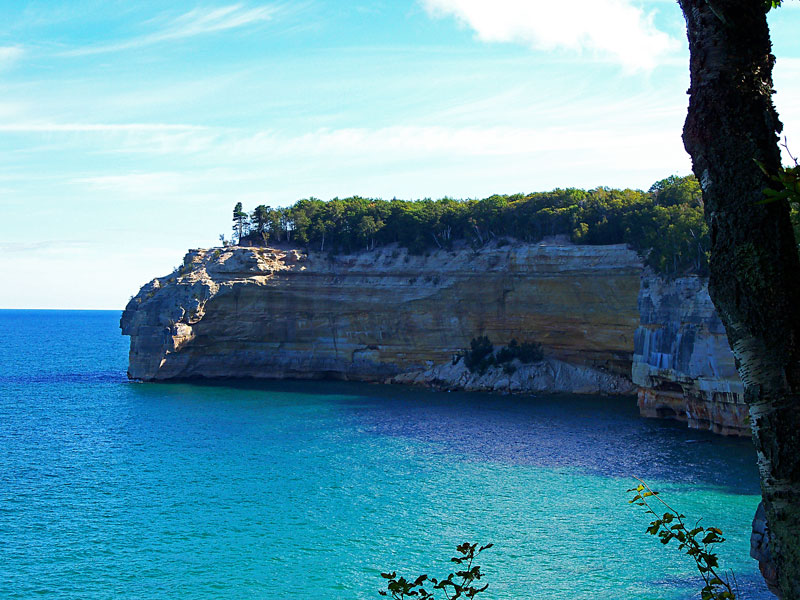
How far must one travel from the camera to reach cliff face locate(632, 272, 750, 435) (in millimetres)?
36312

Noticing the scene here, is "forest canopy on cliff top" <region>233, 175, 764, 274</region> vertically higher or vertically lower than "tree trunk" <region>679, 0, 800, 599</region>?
higher

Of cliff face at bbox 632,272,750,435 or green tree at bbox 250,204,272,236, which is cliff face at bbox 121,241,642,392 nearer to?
green tree at bbox 250,204,272,236

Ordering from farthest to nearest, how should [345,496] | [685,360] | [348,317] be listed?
1. [348,317]
2. [685,360]
3. [345,496]

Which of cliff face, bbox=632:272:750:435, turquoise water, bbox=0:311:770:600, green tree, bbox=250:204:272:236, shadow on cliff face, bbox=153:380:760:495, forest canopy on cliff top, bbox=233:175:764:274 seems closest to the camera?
turquoise water, bbox=0:311:770:600

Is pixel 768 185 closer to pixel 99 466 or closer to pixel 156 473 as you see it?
pixel 156 473

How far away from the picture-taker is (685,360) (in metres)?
38.6

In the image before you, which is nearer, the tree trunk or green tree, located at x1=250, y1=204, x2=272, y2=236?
the tree trunk

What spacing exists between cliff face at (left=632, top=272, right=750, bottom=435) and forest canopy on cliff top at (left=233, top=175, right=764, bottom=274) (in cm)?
224

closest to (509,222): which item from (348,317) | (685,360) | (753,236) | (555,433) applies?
(348,317)

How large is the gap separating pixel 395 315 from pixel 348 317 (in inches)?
171

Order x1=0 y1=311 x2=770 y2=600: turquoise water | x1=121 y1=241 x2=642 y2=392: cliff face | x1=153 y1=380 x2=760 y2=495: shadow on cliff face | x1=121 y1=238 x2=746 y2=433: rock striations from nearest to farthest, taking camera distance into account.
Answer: x1=0 y1=311 x2=770 y2=600: turquoise water < x1=153 y1=380 x2=760 y2=495: shadow on cliff face < x1=121 y1=238 x2=746 y2=433: rock striations < x1=121 y1=241 x2=642 y2=392: cliff face

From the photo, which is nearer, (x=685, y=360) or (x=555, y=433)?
(x=685, y=360)

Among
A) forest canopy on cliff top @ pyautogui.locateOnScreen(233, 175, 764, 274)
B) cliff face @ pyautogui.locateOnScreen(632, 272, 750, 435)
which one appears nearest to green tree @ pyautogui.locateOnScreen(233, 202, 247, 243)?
forest canopy on cliff top @ pyautogui.locateOnScreen(233, 175, 764, 274)

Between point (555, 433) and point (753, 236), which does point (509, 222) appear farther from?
point (753, 236)
